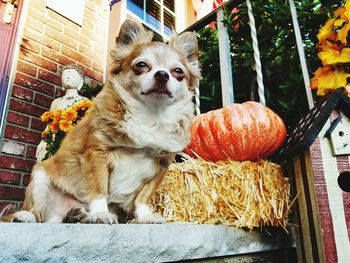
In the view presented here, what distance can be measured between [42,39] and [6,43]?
0.34 meters

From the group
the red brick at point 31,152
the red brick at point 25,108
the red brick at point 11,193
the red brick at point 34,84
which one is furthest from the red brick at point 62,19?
the red brick at point 11,193

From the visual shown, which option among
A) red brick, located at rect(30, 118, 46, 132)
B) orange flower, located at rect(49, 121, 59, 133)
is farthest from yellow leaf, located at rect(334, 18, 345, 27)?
red brick, located at rect(30, 118, 46, 132)

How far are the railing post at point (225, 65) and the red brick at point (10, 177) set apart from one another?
1.77 m

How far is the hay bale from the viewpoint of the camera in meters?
1.19

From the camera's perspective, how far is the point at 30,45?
8.69 ft

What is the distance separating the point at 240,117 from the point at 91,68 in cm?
227

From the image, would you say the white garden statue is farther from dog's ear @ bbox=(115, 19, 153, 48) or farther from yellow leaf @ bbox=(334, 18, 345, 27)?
yellow leaf @ bbox=(334, 18, 345, 27)

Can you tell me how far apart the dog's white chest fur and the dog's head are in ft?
0.87

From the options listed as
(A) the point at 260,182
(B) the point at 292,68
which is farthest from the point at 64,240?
(B) the point at 292,68

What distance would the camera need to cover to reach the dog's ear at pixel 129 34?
4.75ft

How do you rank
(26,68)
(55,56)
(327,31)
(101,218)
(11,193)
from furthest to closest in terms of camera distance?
(55,56)
(26,68)
(11,193)
(327,31)
(101,218)

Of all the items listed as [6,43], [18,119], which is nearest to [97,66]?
A: [6,43]

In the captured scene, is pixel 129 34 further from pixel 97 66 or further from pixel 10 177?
pixel 97 66

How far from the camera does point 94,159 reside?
3.57ft
